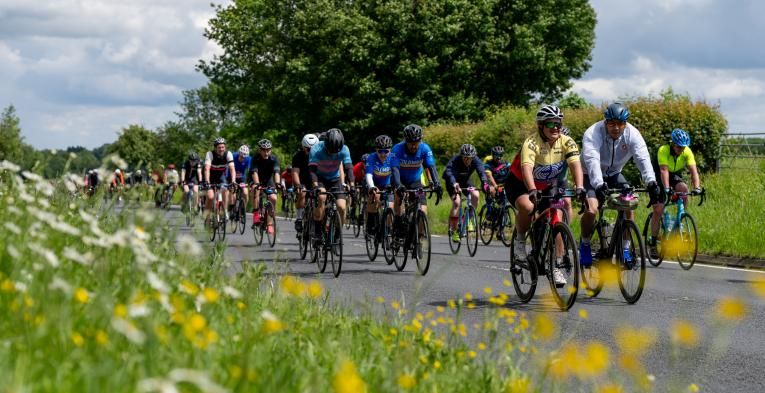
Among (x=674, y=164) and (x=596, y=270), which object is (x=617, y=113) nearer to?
(x=596, y=270)

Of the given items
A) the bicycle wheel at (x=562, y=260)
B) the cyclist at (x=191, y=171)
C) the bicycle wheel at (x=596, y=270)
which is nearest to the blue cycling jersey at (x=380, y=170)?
the bicycle wheel at (x=596, y=270)

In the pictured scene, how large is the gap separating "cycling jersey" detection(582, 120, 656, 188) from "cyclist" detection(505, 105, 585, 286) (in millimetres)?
497

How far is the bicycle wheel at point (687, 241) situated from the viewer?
14.5 metres

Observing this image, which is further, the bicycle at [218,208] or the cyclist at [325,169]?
the bicycle at [218,208]

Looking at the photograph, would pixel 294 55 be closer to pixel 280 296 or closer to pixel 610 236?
pixel 610 236

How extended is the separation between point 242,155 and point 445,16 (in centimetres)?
2645

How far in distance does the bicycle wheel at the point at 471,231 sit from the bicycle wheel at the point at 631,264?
674 cm

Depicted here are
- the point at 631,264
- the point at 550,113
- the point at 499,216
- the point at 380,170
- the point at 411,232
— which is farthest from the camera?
the point at 499,216

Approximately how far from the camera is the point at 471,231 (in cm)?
1747

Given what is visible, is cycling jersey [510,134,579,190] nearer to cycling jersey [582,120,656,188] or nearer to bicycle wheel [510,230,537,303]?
cycling jersey [582,120,656,188]

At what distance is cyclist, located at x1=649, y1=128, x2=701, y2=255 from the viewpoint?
14641 mm

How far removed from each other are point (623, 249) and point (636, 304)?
2.26 ft

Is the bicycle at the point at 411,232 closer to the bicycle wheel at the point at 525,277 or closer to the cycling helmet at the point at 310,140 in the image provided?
the cycling helmet at the point at 310,140

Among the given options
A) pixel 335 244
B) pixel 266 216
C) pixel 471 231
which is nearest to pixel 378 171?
pixel 471 231
